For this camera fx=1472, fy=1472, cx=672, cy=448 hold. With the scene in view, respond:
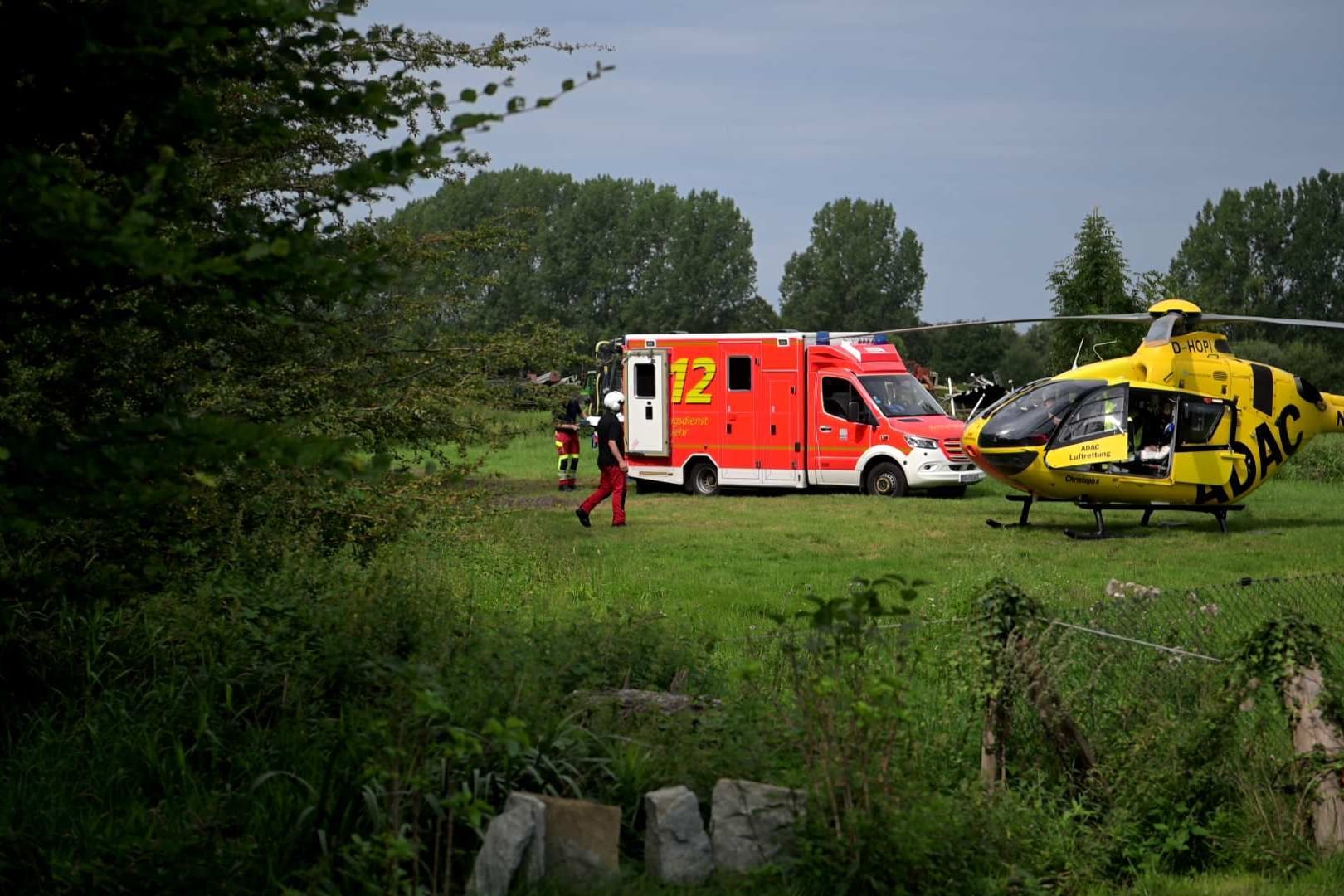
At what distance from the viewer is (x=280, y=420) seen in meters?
9.16

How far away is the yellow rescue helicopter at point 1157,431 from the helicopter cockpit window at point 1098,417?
1cm

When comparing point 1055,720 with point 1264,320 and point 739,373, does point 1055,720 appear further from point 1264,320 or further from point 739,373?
point 739,373

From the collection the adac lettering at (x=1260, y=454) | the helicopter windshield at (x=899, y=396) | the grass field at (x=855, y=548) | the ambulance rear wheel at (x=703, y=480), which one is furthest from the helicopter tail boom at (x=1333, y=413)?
the ambulance rear wheel at (x=703, y=480)

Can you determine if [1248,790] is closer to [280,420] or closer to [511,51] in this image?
[280,420]

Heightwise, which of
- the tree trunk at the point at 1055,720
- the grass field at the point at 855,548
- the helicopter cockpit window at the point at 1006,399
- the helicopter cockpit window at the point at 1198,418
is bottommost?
the grass field at the point at 855,548

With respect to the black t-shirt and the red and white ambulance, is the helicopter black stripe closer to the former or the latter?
the red and white ambulance

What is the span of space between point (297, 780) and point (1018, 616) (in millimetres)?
3552

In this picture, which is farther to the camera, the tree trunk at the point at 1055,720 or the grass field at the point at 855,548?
the grass field at the point at 855,548

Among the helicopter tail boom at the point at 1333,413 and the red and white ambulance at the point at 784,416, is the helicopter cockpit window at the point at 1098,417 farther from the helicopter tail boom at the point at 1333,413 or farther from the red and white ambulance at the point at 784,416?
the red and white ambulance at the point at 784,416

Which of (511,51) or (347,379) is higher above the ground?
(511,51)

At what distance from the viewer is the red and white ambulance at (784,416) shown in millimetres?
24938

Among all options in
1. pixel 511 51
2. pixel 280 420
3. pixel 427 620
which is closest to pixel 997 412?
pixel 511 51

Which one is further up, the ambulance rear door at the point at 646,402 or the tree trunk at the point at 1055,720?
the ambulance rear door at the point at 646,402

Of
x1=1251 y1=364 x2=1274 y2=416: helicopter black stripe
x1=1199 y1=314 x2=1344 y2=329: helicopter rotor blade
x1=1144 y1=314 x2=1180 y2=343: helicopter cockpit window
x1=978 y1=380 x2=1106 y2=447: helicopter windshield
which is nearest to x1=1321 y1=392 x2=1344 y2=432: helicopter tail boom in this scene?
x1=1251 y1=364 x2=1274 y2=416: helicopter black stripe
